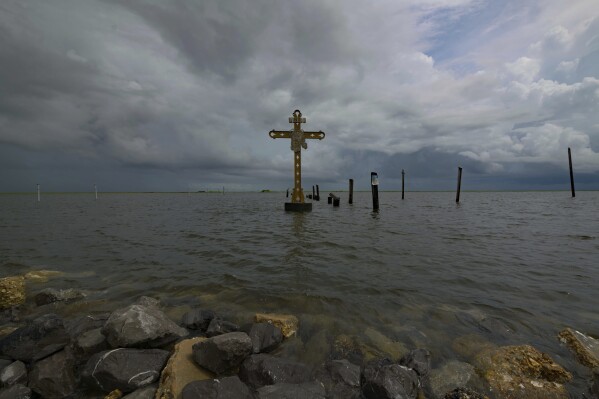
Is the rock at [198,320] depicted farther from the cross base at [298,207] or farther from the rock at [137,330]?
the cross base at [298,207]

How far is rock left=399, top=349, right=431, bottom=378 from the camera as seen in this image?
10.6ft

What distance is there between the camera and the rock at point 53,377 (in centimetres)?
303

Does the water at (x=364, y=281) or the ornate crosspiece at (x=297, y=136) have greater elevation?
the ornate crosspiece at (x=297, y=136)

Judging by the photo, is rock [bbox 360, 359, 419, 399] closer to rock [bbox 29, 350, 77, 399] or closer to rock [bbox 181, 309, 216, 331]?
rock [bbox 181, 309, 216, 331]

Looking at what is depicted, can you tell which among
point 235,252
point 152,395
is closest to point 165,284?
point 235,252

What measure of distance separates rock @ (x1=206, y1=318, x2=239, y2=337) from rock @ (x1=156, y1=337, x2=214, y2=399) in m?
0.61

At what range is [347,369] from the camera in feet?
10.4

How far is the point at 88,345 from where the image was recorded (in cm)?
357

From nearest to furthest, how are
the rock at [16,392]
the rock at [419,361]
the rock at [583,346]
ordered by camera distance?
1. the rock at [16,392]
2. the rock at [419,361]
3. the rock at [583,346]

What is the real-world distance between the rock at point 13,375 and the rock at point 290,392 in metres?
2.73

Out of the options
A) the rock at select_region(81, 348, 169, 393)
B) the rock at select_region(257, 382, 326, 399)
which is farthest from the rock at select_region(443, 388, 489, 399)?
the rock at select_region(81, 348, 169, 393)

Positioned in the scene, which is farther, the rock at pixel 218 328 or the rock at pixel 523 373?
the rock at pixel 218 328

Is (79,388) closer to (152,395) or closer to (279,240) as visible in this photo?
(152,395)

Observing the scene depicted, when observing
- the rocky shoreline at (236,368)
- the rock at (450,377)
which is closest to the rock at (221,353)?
the rocky shoreline at (236,368)
